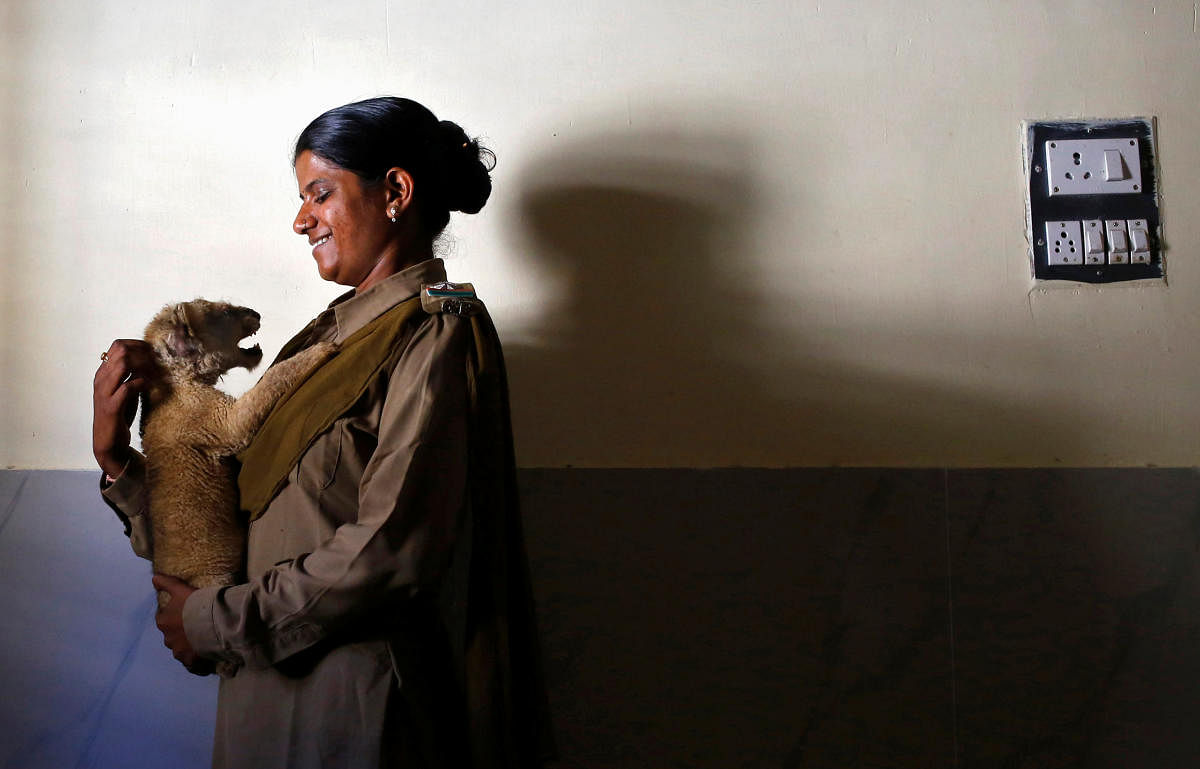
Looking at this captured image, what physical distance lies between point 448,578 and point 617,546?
0.43 meters

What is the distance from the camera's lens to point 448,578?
40.9 inches

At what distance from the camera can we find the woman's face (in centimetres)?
111

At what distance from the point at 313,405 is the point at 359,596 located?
0.23 m

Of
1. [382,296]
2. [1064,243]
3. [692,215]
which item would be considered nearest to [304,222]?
[382,296]

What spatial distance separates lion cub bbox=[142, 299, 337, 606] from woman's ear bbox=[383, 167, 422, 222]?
0.64 ft

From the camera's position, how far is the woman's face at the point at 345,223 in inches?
43.8

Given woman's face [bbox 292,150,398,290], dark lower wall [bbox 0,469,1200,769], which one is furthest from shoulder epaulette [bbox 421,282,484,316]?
dark lower wall [bbox 0,469,1200,769]

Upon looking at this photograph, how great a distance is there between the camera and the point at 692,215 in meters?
1.47

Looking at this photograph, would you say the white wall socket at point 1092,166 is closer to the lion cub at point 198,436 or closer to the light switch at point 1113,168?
the light switch at point 1113,168

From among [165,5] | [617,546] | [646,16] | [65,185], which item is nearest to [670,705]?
[617,546]

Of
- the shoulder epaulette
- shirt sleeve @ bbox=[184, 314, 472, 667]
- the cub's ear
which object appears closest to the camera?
shirt sleeve @ bbox=[184, 314, 472, 667]

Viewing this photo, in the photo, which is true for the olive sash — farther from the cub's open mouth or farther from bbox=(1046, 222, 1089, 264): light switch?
bbox=(1046, 222, 1089, 264): light switch

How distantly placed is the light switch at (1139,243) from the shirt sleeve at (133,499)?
59.7 inches

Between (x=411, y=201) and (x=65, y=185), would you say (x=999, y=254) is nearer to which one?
Result: (x=411, y=201)
